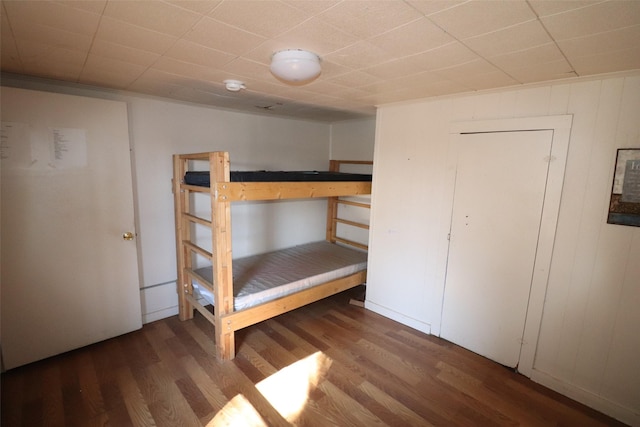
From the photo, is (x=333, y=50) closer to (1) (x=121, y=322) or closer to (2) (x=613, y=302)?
(2) (x=613, y=302)

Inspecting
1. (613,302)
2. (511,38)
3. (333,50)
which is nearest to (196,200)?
(333,50)

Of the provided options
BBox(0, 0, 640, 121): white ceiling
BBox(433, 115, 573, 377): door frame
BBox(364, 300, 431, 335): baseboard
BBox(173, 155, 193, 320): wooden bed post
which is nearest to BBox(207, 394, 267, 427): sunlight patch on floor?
BBox(173, 155, 193, 320): wooden bed post

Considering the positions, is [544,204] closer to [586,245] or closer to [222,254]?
[586,245]

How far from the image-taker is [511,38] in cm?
136

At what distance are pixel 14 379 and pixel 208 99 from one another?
2.58 metres

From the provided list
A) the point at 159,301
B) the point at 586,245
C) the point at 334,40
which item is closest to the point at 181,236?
the point at 159,301

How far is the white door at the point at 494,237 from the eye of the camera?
2.18m

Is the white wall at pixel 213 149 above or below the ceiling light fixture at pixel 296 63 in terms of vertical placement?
below

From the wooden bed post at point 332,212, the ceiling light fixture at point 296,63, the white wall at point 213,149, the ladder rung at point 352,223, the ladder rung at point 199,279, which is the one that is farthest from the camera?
the wooden bed post at point 332,212

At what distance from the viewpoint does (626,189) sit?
181cm

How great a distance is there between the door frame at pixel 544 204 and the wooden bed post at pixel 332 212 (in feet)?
6.70

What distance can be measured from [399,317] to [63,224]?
3030mm

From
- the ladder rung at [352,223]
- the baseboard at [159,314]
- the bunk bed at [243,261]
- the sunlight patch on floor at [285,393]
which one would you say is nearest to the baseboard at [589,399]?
the sunlight patch on floor at [285,393]

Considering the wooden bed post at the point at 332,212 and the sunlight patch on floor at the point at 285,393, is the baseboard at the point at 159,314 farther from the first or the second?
the wooden bed post at the point at 332,212
